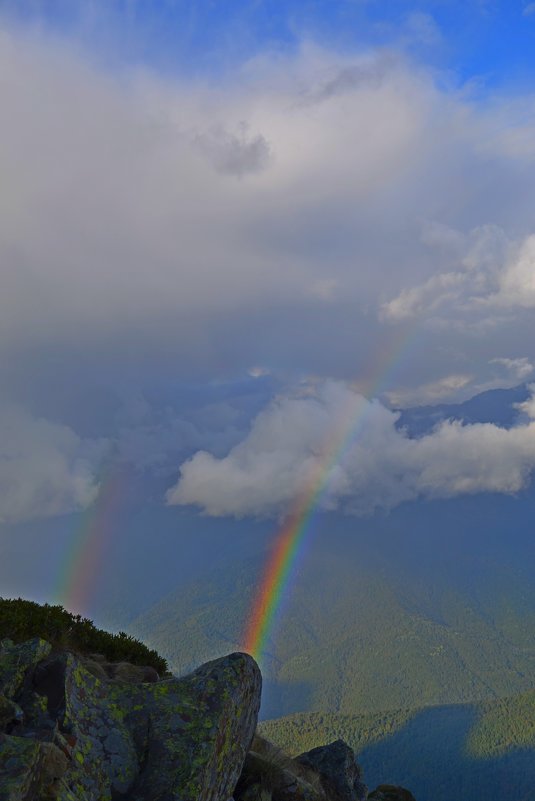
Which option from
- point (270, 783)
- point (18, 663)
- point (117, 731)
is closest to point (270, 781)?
point (270, 783)

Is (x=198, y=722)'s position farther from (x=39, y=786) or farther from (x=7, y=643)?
(x=7, y=643)

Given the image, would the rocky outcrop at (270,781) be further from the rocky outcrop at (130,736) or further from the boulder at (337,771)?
the boulder at (337,771)

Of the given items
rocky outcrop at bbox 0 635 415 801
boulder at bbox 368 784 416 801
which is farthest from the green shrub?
boulder at bbox 368 784 416 801

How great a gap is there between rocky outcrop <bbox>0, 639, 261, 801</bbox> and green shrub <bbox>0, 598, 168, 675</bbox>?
6.97m

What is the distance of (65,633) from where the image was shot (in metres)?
24.4

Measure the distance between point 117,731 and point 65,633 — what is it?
33.7 feet

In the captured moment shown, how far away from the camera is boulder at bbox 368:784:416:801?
2692cm

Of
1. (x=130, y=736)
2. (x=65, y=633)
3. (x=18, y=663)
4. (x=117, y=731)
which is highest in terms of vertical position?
(x=65, y=633)

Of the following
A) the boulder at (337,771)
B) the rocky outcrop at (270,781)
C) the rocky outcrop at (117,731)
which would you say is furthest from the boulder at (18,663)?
the boulder at (337,771)

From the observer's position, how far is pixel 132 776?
1440 centimetres

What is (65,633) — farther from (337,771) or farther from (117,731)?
(337,771)

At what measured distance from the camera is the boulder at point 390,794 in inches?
1060

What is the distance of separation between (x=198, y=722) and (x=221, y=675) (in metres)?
1.89

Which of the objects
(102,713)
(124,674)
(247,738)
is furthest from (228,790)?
(124,674)
